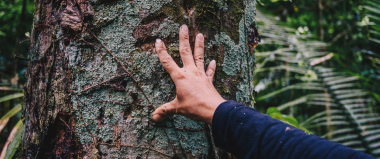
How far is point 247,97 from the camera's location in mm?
1194

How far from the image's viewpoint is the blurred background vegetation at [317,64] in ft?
7.76

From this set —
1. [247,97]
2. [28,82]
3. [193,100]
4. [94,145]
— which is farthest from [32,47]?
[247,97]

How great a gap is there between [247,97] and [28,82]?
1395mm

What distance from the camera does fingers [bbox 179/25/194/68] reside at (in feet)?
3.18

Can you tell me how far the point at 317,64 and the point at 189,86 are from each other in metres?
3.42

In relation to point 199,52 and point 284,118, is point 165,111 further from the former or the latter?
point 284,118

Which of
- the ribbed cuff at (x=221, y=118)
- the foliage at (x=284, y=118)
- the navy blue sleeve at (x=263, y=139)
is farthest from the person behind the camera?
the foliage at (x=284, y=118)

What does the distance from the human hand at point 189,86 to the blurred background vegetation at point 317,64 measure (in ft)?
2.93

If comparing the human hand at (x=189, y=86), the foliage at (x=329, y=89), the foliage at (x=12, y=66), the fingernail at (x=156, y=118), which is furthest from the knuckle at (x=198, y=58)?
the foliage at (x=329, y=89)

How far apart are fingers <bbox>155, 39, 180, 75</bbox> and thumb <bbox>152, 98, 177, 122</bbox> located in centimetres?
15

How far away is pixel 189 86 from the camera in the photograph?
91cm

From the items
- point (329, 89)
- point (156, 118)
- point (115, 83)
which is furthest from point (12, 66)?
point (329, 89)

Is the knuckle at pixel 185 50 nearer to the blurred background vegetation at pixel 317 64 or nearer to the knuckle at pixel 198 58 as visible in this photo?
the knuckle at pixel 198 58

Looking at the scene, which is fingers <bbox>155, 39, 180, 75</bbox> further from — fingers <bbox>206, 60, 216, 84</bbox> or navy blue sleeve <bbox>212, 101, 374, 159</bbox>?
navy blue sleeve <bbox>212, 101, 374, 159</bbox>
